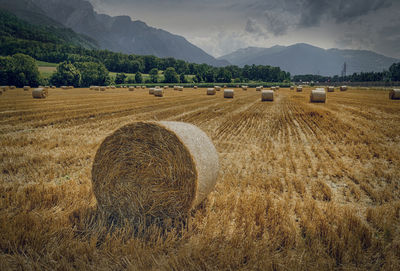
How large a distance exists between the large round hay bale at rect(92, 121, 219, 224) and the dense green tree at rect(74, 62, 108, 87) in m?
92.0

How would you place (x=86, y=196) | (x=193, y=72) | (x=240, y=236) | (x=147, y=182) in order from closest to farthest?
1. (x=240, y=236)
2. (x=147, y=182)
3. (x=86, y=196)
4. (x=193, y=72)

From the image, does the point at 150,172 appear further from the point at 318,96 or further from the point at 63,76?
the point at 63,76

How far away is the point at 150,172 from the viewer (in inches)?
178

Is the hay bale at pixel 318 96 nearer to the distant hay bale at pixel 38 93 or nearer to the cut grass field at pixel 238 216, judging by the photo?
the cut grass field at pixel 238 216

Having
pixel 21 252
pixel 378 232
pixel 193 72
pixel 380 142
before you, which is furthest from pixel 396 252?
pixel 193 72

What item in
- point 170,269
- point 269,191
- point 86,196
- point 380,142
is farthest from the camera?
point 380,142

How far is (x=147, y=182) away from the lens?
4.53m

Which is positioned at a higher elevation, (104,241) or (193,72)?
(193,72)

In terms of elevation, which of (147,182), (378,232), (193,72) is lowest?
(378,232)

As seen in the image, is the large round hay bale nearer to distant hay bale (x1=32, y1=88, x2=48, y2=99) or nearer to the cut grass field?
the cut grass field

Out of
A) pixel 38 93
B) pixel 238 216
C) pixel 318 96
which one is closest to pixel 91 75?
pixel 38 93

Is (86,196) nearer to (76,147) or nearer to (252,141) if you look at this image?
(76,147)

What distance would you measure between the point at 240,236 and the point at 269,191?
2.23 m

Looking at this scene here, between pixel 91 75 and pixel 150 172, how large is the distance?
312 feet
